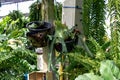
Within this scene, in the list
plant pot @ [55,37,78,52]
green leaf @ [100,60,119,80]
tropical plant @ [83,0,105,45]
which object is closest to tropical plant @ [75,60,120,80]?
green leaf @ [100,60,119,80]

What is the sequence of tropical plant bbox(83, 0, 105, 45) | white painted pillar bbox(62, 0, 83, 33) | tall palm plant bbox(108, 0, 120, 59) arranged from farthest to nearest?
white painted pillar bbox(62, 0, 83, 33)
tropical plant bbox(83, 0, 105, 45)
tall palm plant bbox(108, 0, 120, 59)

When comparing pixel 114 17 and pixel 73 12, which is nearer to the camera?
pixel 114 17

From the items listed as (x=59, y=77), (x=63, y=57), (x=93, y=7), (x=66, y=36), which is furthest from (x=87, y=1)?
(x=59, y=77)

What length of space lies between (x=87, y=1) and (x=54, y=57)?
515 millimetres

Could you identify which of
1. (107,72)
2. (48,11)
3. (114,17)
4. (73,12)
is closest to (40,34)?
(48,11)

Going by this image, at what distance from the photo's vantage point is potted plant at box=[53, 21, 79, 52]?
226cm

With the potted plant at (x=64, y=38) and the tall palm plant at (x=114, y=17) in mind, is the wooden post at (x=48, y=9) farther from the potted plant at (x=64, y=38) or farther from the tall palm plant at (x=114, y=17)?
the tall palm plant at (x=114, y=17)

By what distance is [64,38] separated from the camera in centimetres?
232

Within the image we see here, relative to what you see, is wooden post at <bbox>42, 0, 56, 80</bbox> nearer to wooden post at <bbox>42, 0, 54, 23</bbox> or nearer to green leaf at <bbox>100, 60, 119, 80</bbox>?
wooden post at <bbox>42, 0, 54, 23</bbox>

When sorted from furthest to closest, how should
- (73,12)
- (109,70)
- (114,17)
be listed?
(73,12) → (109,70) → (114,17)

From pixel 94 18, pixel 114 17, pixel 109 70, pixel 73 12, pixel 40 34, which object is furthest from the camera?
pixel 73 12

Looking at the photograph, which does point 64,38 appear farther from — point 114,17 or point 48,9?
point 114,17

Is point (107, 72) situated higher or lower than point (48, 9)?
lower

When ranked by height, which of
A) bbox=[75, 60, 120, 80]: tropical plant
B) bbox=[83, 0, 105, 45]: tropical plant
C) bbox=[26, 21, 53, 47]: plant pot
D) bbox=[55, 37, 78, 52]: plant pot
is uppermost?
bbox=[83, 0, 105, 45]: tropical plant
